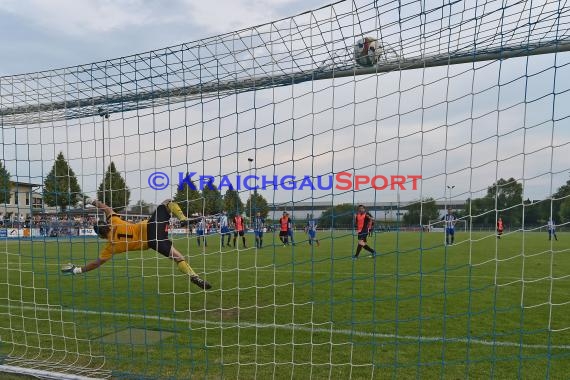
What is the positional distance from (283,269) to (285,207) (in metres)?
7.14

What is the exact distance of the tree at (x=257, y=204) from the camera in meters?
5.20

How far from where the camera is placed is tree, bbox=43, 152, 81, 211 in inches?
235

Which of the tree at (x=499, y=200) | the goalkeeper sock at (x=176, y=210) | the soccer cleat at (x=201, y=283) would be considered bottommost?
the soccer cleat at (x=201, y=283)

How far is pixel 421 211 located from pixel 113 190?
350cm

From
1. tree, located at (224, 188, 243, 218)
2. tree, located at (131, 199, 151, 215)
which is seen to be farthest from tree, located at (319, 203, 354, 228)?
tree, located at (131, 199, 151, 215)

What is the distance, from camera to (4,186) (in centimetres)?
669

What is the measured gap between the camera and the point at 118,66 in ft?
18.7

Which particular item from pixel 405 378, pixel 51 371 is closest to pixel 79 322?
pixel 51 371

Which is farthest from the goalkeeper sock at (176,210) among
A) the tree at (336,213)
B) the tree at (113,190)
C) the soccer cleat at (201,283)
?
the tree at (336,213)

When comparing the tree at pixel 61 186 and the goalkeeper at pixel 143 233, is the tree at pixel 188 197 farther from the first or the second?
the tree at pixel 61 186

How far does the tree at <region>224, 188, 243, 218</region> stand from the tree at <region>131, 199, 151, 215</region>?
102cm

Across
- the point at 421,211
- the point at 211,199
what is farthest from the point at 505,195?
the point at 211,199

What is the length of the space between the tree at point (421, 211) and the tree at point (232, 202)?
1.76m

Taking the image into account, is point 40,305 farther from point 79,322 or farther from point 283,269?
point 283,269
